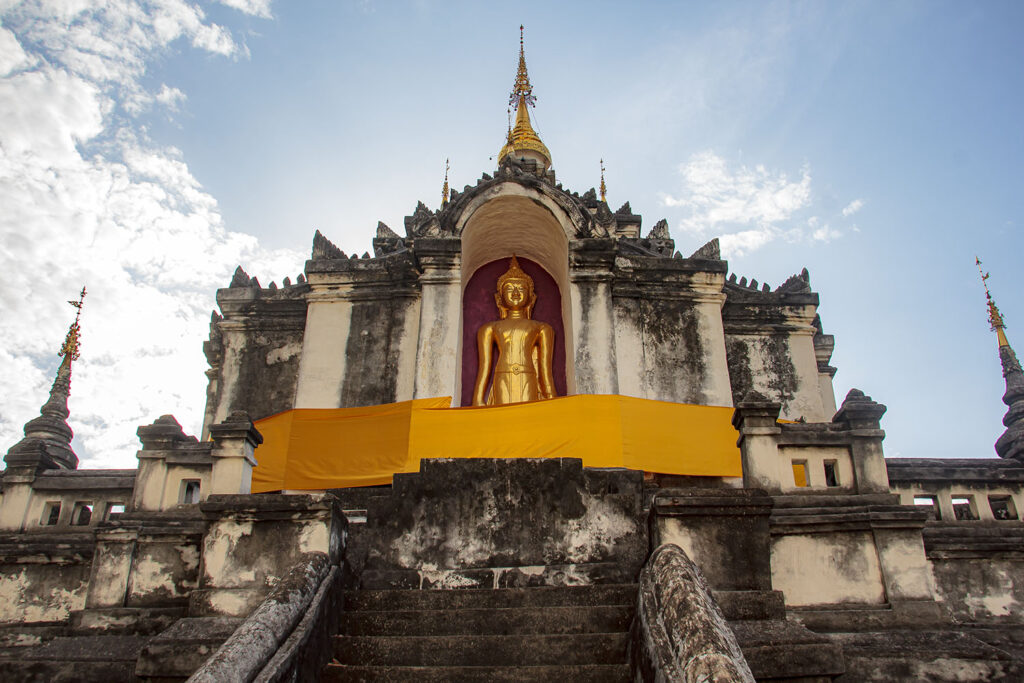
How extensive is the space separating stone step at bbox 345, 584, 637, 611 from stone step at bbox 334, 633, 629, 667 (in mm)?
656

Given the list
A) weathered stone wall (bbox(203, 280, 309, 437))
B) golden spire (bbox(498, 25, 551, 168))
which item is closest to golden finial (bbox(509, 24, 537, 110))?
golden spire (bbox(498, 25, 551, 168))

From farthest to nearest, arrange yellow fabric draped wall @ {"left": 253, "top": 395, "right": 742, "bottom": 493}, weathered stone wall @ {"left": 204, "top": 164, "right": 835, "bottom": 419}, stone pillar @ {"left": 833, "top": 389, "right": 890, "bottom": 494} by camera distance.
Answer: weathered stone wall @ {"left": 204, "top": 164, "right": 835, "bottom": 419} → yellow fabric draped wall @ {"left": 253, "top": 395, "right": 742, "bottom": 493} → stone pillar @ {"left": 833, "top": 389, "right": 890, "bottom": 494}

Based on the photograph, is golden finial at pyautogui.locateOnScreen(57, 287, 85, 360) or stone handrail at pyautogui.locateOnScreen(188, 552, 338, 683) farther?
golden finial at pyautogui.locateOnScreen(57, 287, 85, 360)

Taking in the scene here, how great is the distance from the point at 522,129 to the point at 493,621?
75.0 ft

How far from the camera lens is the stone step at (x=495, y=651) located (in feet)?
20.3

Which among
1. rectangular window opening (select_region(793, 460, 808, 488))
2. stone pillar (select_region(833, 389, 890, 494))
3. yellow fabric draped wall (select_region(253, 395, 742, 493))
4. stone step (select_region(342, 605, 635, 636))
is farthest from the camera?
yellow fabric draped wall (select_region(253, 395, 742, 493))

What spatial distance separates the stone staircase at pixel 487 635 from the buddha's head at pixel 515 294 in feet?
28.8

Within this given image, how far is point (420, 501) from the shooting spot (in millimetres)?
7871

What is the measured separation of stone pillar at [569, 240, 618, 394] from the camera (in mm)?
12742

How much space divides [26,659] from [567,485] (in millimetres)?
5689

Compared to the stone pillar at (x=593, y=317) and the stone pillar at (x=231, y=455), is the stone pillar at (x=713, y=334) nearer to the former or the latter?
the stone pillar at (x=593, y=317)

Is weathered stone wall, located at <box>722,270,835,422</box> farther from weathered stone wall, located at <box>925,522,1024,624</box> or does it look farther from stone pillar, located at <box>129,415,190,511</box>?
stone pillar, located at <box>129,415,190,511</box>

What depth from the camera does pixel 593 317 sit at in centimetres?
1338

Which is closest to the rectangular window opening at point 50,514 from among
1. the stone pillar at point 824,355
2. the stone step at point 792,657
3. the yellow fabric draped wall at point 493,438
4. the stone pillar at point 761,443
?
the yellow fabric draped wall at point 493,438
